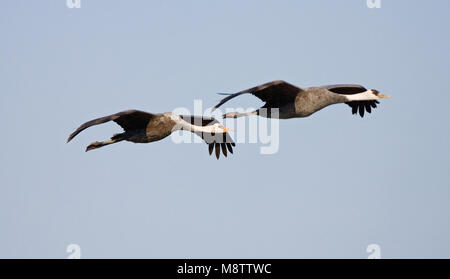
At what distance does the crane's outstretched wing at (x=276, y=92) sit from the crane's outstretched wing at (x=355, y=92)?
1285mm

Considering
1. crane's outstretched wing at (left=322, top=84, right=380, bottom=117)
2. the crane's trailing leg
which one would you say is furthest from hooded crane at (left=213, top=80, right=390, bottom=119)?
the crane's trailing leg

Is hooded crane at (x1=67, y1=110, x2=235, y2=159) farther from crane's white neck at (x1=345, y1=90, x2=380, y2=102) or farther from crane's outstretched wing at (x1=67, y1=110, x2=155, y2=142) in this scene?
crane's white neck at (x1=345, y1=90, x2=380, y2=102)

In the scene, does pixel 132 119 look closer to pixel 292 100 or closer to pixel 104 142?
pixel 104 142

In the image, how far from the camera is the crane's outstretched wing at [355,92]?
2316 centimetres

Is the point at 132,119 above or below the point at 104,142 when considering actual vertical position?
above

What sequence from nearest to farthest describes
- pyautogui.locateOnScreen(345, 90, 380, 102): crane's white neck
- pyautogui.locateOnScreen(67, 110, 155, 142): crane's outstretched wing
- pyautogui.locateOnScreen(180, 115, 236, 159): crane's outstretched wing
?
pyautogui.locateOnScreen(67, 110, 155, 142): crane's outstretched wing < pyautogui.locateOnScreen(345, 90, 380, 102): crane's white neck < pyautogui.locateOnScreen(180, 115, 236, 159): crane's outstretched wing

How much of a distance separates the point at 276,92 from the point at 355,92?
328 centimetres

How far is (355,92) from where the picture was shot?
2388cm

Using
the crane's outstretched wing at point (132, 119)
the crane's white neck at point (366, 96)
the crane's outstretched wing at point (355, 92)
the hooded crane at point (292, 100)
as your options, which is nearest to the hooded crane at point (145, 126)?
the crane's outstretched wing at point (132, 119)

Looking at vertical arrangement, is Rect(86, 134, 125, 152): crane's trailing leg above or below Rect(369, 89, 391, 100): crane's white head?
below

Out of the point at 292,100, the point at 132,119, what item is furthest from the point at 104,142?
the point at 292,100

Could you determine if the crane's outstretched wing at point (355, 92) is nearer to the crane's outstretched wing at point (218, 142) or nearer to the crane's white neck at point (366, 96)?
the crane's white neck at point (366, 96)

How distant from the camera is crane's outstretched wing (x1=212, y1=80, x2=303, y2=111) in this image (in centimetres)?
2039

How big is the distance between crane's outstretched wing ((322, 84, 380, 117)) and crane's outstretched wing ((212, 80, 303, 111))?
1285 millimetres
